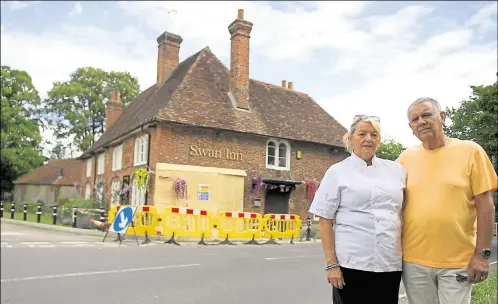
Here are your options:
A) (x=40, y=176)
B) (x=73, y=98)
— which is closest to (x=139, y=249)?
(x=73, y=98)

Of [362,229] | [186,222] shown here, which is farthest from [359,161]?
[186,222]

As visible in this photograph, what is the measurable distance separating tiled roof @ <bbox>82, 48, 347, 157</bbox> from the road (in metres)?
9.41

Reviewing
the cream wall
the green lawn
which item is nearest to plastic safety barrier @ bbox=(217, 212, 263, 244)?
the cream wall

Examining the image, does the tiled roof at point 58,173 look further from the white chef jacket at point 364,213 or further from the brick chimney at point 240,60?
the white chef jacket at point 364,213

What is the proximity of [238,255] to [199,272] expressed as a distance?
3.47 meters

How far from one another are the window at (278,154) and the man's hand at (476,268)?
18861 millimetres

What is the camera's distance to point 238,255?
1187 centimetres

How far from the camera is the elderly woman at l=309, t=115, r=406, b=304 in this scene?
3.32m

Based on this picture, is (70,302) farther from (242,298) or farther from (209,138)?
(209,138)

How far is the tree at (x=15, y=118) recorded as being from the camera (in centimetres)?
338

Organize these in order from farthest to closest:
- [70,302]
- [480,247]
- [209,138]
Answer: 1. [209,138]
2. [70,302]
3. [480,247]

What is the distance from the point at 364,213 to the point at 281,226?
585 inches

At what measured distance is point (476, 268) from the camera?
3279 millimetres

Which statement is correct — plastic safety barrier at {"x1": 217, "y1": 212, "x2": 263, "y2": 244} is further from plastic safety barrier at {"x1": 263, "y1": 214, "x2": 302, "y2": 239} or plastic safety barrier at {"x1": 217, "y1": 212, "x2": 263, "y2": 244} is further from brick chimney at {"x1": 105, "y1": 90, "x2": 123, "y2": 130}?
brick chimney at {"x1": 105, "y1": 90, "x2": 123, "y2": 130}
